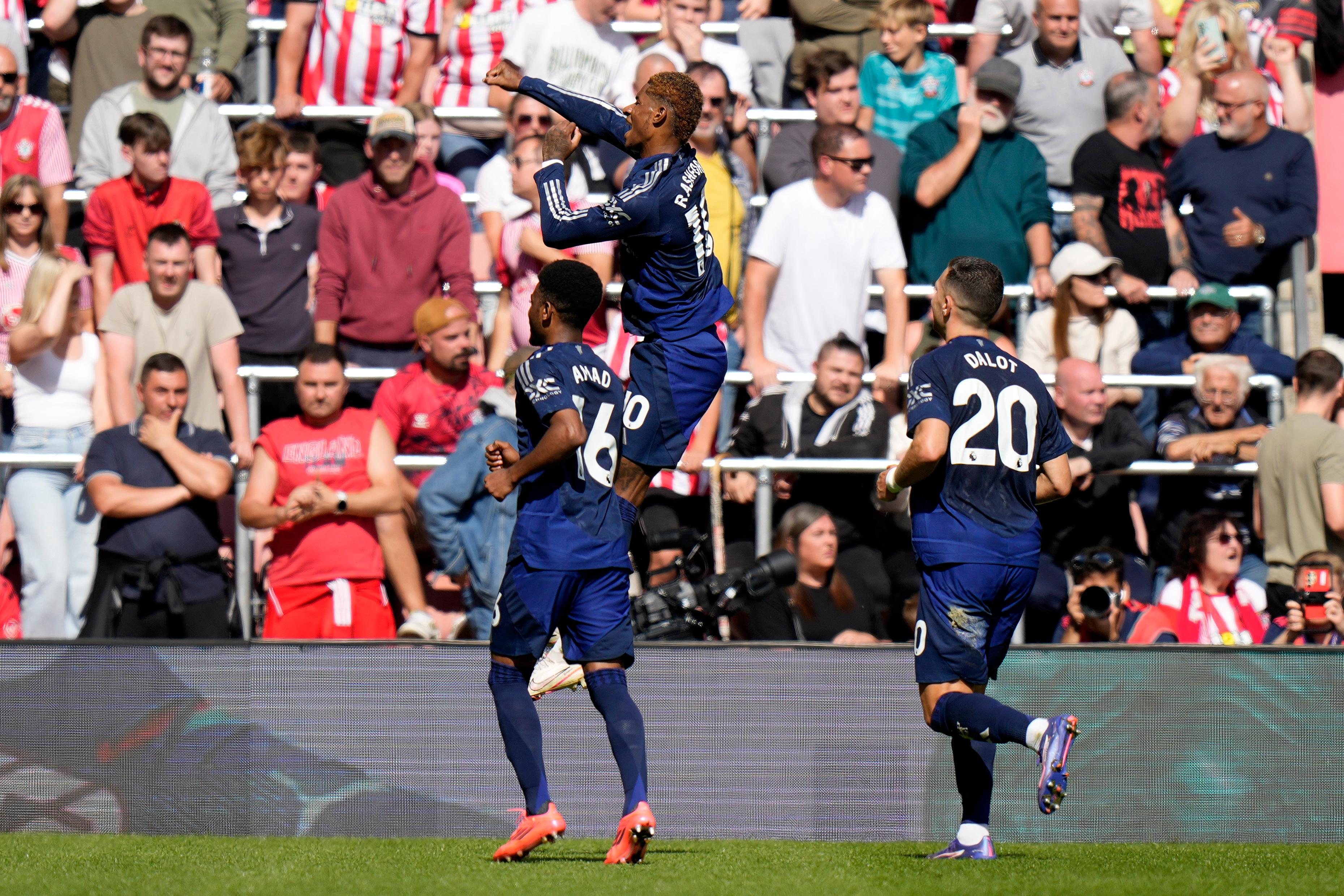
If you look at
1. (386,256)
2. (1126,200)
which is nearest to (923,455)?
(386,256)

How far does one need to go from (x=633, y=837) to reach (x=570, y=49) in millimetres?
6041

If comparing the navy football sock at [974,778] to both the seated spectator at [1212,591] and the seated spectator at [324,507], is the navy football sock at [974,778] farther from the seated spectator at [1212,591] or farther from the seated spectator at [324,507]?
the seated spectator at [324,507]

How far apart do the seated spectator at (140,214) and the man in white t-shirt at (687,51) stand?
2533 millimetres

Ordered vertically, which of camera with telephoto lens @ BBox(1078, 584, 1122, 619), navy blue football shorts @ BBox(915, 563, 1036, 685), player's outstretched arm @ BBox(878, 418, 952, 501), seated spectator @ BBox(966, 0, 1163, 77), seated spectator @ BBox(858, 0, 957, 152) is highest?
seated spectator @ BBox(966, 0, 1163, 77)

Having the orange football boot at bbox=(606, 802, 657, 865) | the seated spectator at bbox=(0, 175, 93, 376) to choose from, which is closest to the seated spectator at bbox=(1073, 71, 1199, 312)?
the orange football boot at bbox=(606, 802, 657, 865)

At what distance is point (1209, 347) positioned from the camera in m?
9.57

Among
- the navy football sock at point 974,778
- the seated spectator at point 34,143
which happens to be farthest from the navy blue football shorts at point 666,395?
the seated spectator at point 34,143

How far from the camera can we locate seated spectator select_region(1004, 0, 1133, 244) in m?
10.4

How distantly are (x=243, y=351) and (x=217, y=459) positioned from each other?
131 cm

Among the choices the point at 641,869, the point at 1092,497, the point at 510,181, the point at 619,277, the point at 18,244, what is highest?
the point at 510,181

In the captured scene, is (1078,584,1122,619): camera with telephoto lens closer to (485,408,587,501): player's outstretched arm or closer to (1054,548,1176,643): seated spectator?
(1054,548,1176,643): seated spectator

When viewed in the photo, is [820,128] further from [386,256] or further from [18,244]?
[18,244]

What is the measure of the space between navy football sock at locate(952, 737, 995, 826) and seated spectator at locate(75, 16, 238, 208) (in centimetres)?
606

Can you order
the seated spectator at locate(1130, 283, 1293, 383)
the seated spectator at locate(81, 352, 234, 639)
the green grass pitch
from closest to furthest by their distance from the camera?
the green grass pitch < the seated spectator at locate(81, 352, 234, 639) < the seated spectator at locate(1130, 283, 1293, 383)
